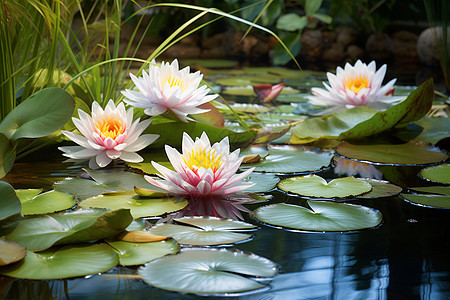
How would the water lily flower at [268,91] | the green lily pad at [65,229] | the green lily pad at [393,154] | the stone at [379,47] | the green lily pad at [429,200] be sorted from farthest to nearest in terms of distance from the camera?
the stone at [379,47] < the water lily flower at [268,91] < the green lily pad at [393,154] < the green lily pad at [429,200] < the green lily pad at [65,229]

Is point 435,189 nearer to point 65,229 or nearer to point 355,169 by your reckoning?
point 355,169

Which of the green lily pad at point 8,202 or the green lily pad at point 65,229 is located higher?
the green lily pad at point 8,202

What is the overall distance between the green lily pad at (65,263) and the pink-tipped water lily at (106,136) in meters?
0.45

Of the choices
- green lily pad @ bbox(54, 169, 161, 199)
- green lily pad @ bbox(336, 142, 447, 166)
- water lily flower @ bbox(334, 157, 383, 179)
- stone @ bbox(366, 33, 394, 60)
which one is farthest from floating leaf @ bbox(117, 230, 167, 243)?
stone @ bbox(366, 33, 394, 60)

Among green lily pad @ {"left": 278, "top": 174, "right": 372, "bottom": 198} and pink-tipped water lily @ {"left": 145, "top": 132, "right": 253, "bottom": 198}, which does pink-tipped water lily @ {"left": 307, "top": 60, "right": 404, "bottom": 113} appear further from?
pink-tipped water lily @ {"left": 145, "top": 132, "right": 253, "bottom": 198}

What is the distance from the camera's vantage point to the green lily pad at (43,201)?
1008mm

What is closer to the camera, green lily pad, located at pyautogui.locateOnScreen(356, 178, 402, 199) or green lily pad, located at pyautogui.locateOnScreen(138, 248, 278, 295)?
green lily pad, located at pyautogui.locateOnScreen(138, 248, 278, 295)

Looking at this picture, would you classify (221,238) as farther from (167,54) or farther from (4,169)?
(167,54)

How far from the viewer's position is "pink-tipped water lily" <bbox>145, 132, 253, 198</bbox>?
105 centimetres

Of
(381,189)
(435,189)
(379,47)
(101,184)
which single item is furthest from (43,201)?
(379,47)

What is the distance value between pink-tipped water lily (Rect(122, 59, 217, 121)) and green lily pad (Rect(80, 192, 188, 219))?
0.30 m

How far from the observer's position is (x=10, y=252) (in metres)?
0.79

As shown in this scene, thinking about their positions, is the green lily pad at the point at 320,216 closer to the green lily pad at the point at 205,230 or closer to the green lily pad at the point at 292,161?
the green lily pad at the point at 205,230

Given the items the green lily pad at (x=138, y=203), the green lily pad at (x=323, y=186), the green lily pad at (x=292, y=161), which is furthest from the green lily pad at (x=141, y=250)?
the green lily pad at (x=292, y=161)
